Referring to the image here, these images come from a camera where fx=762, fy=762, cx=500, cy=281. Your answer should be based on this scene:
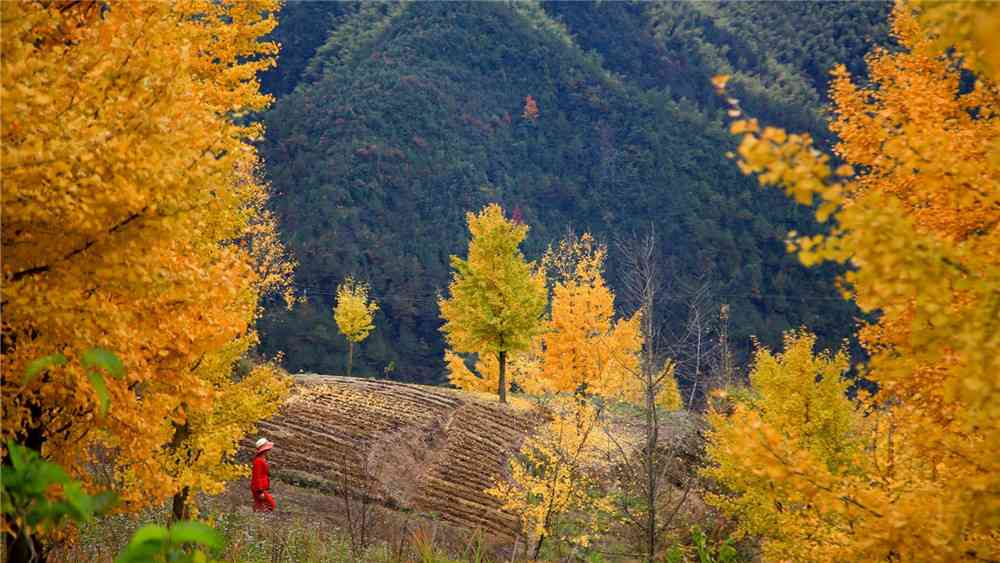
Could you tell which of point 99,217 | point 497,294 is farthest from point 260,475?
point 497,294

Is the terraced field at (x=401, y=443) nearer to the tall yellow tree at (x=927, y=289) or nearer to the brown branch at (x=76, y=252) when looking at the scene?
the brown branch at (x=76, y=252)

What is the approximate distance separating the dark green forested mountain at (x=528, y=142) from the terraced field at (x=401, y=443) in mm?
47910

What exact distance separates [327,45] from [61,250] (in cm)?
10909

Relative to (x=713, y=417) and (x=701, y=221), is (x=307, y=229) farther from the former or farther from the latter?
(x=713, y=417)

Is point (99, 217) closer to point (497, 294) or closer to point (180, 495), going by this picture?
point (180, 495)

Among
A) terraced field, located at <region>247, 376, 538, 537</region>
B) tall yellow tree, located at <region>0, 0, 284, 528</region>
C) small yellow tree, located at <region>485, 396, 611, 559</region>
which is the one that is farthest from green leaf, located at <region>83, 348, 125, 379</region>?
terraced field, located at <region>247, 376, 538, 537</region>

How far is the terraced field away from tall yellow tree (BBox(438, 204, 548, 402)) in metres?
2.62

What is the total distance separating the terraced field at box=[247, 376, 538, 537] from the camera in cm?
1953

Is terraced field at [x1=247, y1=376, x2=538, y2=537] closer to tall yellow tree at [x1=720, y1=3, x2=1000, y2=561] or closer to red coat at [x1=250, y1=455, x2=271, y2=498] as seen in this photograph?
red coat at [x1=250, y1=455, x2=271, y2=498]

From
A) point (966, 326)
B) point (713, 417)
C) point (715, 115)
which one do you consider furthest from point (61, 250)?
point (715, 115)

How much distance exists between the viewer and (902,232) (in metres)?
3.21

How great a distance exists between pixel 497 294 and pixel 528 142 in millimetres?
91197

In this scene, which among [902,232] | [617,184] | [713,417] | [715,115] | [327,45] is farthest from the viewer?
[715,115]

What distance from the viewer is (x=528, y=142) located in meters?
115
